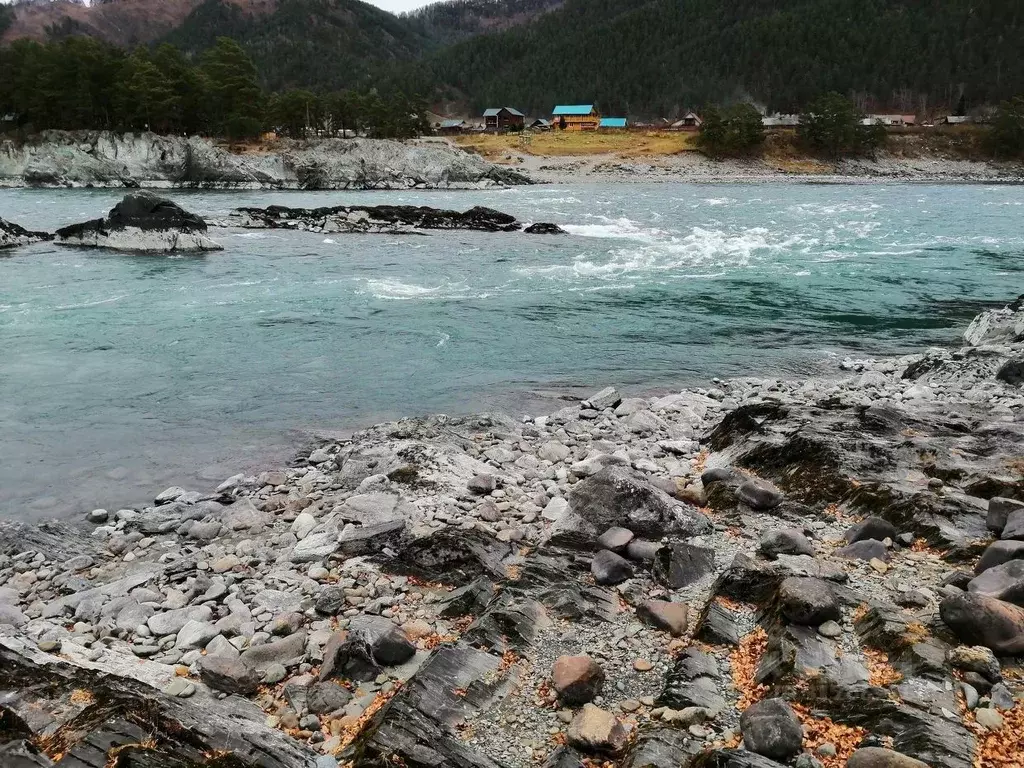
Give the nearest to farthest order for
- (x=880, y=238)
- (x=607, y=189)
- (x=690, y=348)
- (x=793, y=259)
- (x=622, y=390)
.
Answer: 1. (x=622, y=390)
2. (x=690, y=348)
3. (x=793, y=259)
4. (x=880, y=238)
5. (x=607, y=189)

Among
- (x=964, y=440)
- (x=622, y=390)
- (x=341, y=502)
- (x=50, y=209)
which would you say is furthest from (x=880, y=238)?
(x=50, y=209)

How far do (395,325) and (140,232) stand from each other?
23993mm

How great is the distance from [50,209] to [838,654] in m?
67.2

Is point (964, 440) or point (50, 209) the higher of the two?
point (50, 209)

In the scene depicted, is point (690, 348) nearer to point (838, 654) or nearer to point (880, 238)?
point (838, 654)

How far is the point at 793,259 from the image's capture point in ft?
119

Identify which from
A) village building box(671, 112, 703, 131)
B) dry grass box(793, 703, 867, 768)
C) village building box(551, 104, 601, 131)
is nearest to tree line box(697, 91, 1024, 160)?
village building box(671, 112, 703, 131)

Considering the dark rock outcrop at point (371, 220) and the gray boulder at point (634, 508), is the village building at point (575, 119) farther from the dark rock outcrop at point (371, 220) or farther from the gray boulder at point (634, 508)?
the gray boulder at point (634, 508)

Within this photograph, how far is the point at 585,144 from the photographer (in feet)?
411

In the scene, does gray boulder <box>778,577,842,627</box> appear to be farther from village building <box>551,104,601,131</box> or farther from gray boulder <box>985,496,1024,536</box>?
village building <box>551,104,601,131</box>

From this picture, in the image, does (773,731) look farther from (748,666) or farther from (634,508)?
(634,508)

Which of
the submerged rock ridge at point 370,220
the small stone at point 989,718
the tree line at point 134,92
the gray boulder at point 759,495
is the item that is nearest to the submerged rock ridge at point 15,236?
the submerged rock ridge at point 370,220

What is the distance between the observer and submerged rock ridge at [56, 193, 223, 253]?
127 feet

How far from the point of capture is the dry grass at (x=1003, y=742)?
445 centimetres
